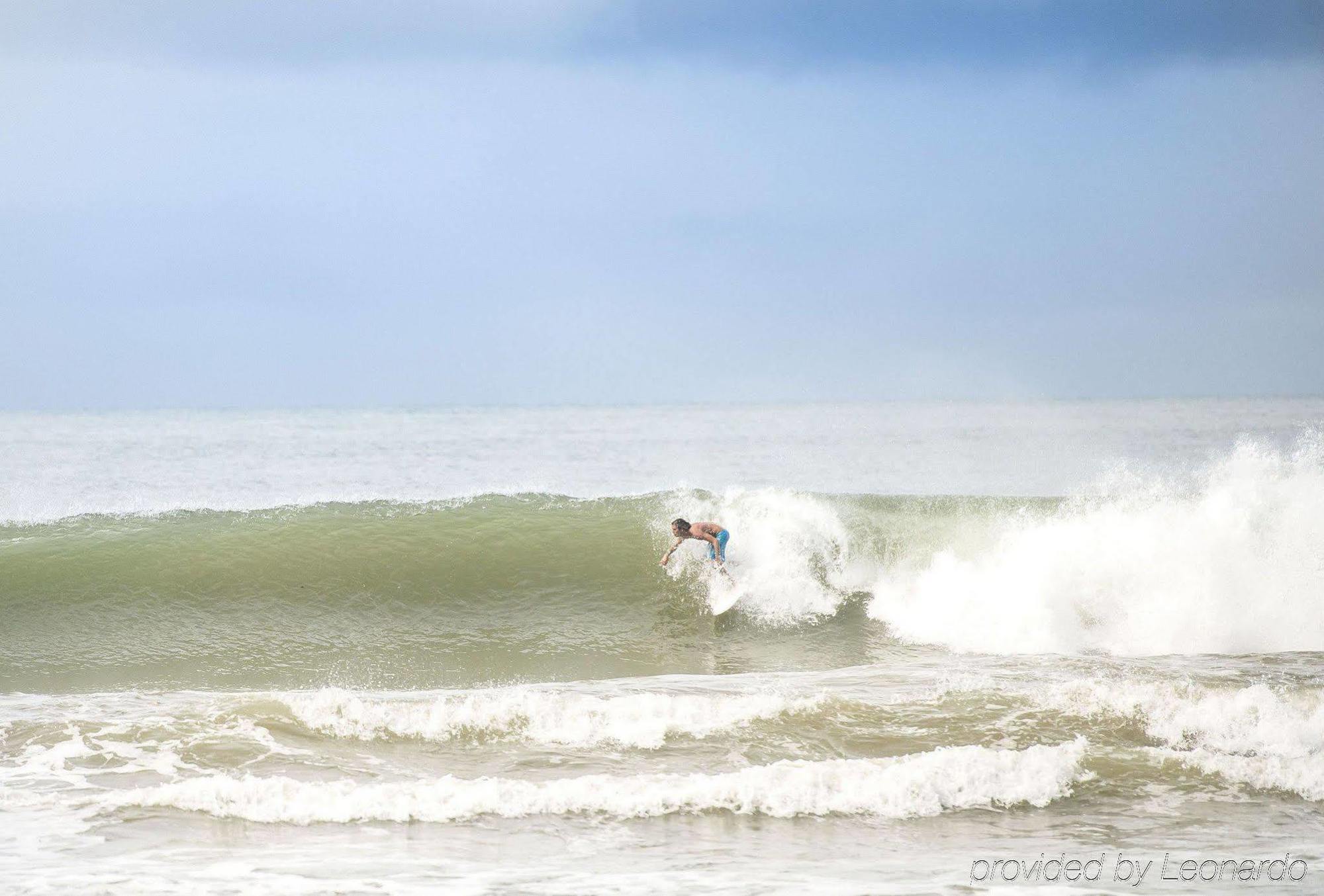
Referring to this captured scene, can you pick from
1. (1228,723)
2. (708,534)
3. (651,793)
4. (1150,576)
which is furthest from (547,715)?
(1150,576)

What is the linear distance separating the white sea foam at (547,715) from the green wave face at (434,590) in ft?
5.63

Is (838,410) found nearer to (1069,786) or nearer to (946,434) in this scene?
(946,434)

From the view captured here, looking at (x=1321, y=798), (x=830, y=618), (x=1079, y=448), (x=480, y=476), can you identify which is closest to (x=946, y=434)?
(x=1079, y=448)

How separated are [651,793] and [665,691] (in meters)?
2.21

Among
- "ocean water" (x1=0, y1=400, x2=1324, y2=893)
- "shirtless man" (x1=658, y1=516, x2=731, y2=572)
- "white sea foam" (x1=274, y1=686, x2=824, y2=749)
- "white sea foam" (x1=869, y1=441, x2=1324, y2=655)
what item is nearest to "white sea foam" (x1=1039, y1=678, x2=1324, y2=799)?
"ocean water" (x1=0, y1=400, x2=1324, y2=893)

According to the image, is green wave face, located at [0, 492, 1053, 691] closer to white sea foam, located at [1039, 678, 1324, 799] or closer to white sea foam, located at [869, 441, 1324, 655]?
white sea foam, located at [869, 441, 1324, 655]

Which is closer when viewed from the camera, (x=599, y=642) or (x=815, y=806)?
(x=815, y=806)

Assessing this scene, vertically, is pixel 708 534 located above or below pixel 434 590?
above

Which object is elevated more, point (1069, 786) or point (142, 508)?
point (142, 508)

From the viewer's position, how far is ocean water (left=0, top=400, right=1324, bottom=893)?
5227mm

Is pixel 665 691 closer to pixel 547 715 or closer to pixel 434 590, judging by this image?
pixel 547 715

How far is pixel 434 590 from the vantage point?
11.9 metres

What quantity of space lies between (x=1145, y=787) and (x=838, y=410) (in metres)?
61.2

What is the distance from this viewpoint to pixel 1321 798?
6062mm
